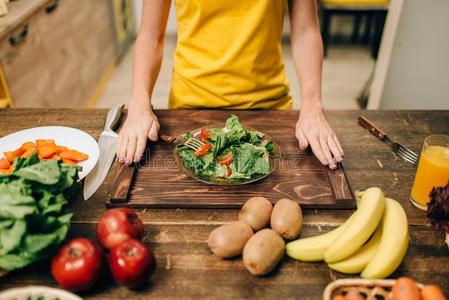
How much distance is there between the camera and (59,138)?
1172mm

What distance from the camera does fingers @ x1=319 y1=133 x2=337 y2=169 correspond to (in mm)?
1080

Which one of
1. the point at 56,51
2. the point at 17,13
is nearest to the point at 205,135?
the point at 17,13

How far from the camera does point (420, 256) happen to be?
85cm

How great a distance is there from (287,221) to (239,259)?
13 centimetres

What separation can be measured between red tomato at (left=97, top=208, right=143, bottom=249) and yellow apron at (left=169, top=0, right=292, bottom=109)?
0.72 m

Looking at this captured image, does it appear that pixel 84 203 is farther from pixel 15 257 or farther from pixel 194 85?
pixel 194 85

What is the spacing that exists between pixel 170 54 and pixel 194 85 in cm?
327

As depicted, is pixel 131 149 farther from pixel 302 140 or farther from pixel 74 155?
pixel 302 140

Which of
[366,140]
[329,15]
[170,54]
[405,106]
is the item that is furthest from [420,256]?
[170,54]

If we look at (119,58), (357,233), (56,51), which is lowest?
(119,58)

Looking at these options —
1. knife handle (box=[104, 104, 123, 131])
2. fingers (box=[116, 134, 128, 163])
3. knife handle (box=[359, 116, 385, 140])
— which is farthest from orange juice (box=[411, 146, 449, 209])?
knife handle (box=[104, 104, 123, 131])

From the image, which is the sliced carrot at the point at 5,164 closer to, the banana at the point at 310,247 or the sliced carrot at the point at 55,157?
the sliced carrot at the point at 55,157

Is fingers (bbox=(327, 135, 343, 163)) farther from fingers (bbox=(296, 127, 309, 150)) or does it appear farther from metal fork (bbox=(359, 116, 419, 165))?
metal fork (bbox=(359, 116, 419, 165))

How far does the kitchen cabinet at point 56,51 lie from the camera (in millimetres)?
2203
